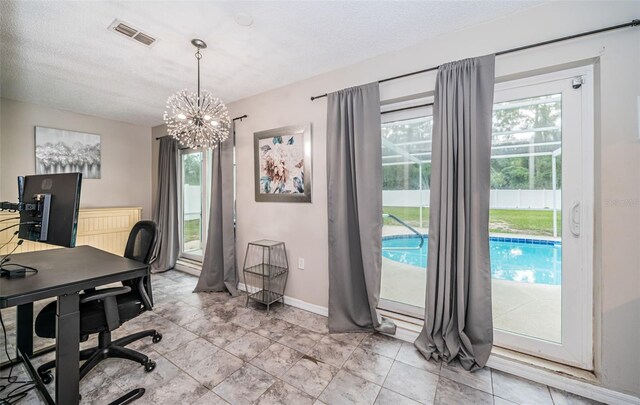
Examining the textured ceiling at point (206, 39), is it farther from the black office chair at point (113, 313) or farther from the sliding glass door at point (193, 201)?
the black office chair at point (113, 313)

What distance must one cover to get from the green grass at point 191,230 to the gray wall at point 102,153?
0.99m

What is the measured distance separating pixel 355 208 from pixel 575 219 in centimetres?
155

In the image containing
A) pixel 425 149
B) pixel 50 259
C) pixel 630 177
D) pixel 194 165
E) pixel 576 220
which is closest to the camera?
pixel 630 177

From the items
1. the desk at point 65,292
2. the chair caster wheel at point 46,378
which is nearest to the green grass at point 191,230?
the desk at point 65,292

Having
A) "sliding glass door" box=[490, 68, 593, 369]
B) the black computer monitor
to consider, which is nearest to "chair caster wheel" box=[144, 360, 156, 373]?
the black computer monitor

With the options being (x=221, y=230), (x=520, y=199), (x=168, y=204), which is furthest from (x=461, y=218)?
(x=168, y=204)

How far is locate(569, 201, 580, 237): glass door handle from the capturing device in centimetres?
166

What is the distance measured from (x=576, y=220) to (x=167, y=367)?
3049 millimetres

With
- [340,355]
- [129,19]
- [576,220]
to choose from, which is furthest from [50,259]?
[576,220]

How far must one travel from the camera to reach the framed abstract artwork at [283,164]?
2725 mm

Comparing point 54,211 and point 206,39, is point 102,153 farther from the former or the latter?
point 54,211

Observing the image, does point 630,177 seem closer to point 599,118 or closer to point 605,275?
point 599,118

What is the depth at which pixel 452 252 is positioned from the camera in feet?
6.20

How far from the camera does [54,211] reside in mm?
→ 1401
